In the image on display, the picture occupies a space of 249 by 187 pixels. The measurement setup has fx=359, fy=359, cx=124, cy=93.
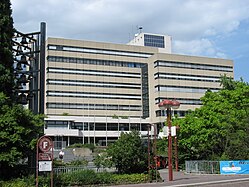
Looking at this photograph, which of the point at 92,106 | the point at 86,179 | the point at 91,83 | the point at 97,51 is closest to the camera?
the point at 86,179

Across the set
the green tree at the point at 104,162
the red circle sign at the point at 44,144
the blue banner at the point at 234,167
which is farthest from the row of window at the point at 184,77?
the red circle sign at the point at 44,144

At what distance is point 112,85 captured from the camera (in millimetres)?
108938

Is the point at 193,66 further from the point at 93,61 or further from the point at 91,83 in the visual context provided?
the point at 91,83

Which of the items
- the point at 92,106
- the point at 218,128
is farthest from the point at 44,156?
the point at 92,106

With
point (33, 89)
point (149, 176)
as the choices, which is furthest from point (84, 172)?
point (33, 89)

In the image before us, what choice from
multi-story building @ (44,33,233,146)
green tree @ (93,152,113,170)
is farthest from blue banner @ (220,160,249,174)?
multi-story building @ (44,33,233,146)

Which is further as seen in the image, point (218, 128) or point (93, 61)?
point (93, 61)

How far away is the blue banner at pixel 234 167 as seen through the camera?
31.6m

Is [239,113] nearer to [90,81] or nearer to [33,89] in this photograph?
[33,89]

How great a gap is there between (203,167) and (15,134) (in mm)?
20824

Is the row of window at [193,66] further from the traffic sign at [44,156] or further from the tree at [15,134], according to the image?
the traffic sign at [44,156]

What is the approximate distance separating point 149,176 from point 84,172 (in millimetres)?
4739

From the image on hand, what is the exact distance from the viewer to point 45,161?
1891 centimetres

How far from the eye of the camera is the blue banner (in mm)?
31609
